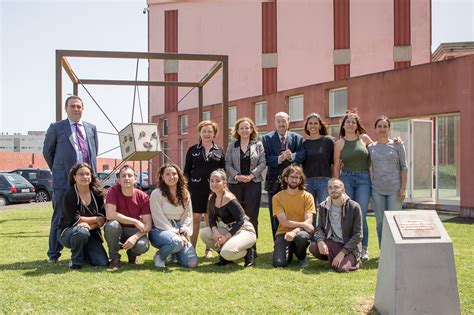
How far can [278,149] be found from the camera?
23.1 feet

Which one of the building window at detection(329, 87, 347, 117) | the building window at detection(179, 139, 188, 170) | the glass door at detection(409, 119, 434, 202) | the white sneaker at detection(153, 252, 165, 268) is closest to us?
the white sneaker at detection(153, 252, 165, 268)

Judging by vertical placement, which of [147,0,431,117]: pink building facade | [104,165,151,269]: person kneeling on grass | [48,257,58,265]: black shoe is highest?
[147,0,431,117]: pink building facade

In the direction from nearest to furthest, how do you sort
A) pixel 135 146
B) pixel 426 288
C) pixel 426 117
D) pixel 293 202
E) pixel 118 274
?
pixel 426 288 → pixel 118 274 → pixel 293 202 → pixel 135 146 → pixel 426 117

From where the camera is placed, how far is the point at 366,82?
16.5 meters

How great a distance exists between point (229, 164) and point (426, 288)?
3.34 metres

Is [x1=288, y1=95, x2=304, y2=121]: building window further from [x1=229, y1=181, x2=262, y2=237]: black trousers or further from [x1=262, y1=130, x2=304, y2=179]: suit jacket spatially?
[x1=229, y1=181, x2=262, y2=237]: black trousers

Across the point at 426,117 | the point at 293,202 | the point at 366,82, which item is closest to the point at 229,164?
the point at 293,202

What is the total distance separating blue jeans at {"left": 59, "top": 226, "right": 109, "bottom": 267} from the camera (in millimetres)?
5992

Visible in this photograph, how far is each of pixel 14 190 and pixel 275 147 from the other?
17.1 metres

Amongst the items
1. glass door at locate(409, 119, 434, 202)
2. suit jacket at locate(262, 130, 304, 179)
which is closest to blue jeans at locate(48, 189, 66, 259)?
suit jacket at locate(262, 130, 304, 179)

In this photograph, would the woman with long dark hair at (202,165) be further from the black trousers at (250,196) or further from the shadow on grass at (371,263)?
the shadow on grass at (371,263)

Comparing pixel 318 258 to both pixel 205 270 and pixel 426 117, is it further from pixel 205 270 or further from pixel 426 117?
pixel 426 117

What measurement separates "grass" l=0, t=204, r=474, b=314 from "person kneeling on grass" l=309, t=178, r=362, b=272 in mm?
164

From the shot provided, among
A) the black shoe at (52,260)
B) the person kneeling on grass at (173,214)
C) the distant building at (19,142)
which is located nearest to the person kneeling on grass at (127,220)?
the person kneeling on grass at (173,214)
